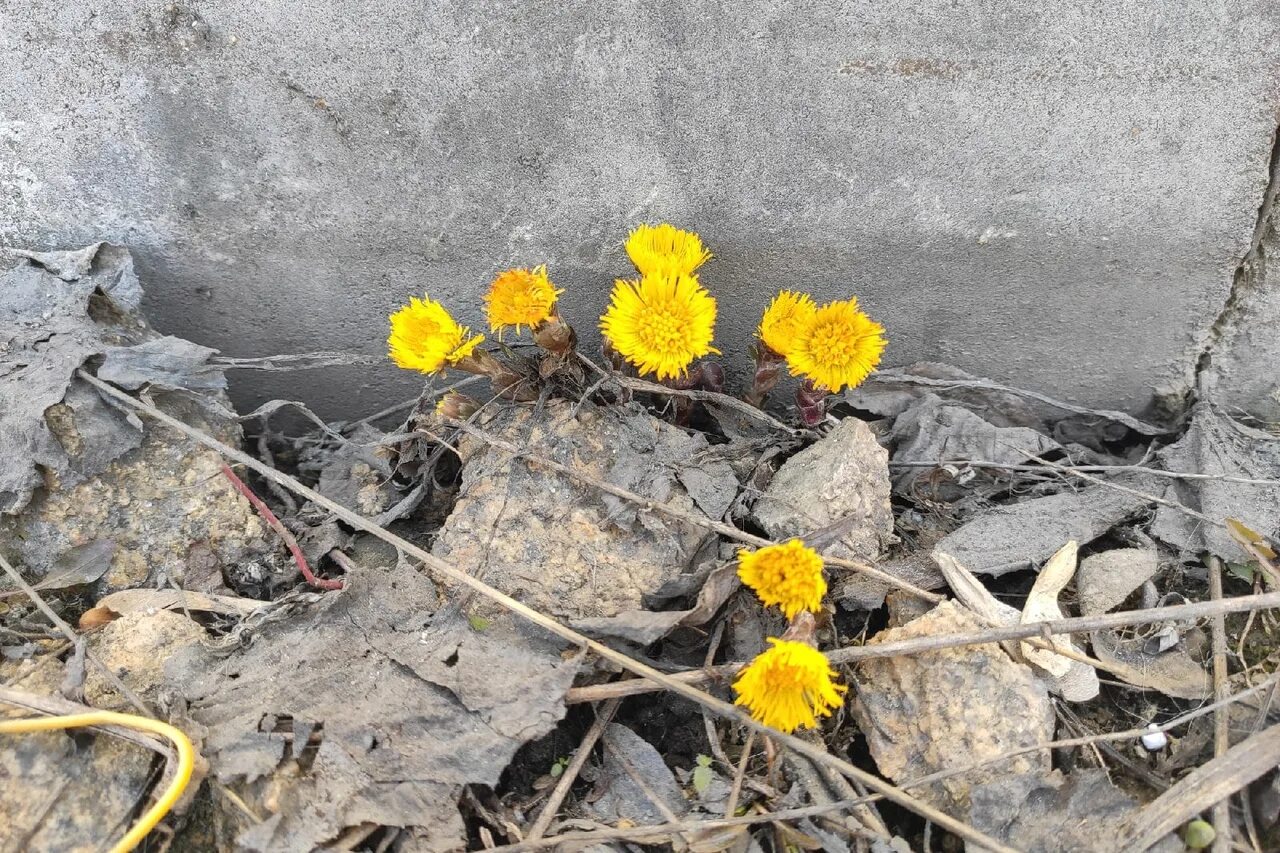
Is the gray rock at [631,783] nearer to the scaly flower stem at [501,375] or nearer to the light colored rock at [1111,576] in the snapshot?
the scaly flower stem at [501,375]

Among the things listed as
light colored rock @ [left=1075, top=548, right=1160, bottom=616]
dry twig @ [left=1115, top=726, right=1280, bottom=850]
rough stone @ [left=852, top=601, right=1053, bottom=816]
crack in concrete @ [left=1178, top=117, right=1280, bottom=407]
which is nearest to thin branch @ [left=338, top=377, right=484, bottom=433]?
rough stone @ [left=852, top=601, right=1053, bottom=816]

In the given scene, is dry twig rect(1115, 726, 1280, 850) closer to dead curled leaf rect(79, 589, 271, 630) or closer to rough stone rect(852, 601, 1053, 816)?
rough stone rect(852, 601, 1053, 816)

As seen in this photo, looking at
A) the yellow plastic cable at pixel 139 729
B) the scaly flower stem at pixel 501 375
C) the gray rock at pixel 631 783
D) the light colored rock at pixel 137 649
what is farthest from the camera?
the scaly flower stem at pixel 501 375

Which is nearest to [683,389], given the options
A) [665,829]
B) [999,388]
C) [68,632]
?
[999,388]

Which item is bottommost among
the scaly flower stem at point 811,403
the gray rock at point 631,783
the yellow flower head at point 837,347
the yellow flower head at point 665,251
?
the gray rock at point 631,783

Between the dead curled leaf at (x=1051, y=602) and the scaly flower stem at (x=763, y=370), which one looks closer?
the dead curled leaf at (x=1051, y=602)

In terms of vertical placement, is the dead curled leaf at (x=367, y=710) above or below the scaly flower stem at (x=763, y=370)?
below

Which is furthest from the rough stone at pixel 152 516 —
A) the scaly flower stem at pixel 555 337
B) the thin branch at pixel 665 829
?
the thin branch at pixel 665 829

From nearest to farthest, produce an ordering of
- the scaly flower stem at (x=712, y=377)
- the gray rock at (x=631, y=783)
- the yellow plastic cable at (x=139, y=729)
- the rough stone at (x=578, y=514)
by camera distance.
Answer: the yellow plastic cable at (x=139, y=729) → the gray rock at (x=631, y=783) → the rough stone at (x=578, y=514) → the scaly flower stem at (x=712, y=377)
